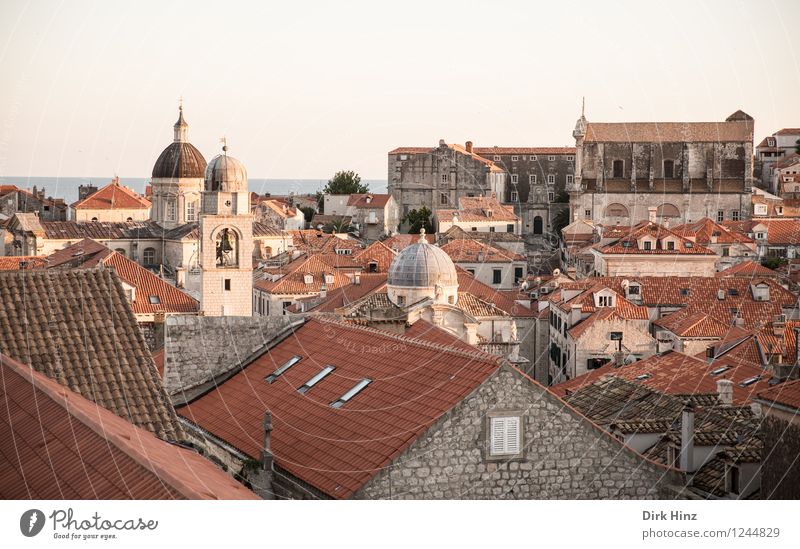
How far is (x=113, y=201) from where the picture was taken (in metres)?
65.5

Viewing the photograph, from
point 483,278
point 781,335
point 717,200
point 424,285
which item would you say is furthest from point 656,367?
point 717,200

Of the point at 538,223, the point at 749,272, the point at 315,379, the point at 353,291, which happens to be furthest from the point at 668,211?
the point at 315,379

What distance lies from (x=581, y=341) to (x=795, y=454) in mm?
18566

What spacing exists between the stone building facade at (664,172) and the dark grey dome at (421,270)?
39.1 meters

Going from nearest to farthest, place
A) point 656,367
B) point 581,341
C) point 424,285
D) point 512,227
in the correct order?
point 656,367 < point 424,285 < point 581,341 < point 512,227

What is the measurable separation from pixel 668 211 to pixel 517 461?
5725 cm

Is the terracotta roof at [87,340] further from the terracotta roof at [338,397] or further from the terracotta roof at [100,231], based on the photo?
the terracotta roof at [100,231]

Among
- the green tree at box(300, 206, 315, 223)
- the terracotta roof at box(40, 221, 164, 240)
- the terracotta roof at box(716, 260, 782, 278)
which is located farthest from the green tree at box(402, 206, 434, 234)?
the terracotta roof at box(716, 260, 782, 278)

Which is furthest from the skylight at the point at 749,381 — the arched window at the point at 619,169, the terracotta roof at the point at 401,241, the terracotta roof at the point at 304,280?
the arched window at the point at 619,169

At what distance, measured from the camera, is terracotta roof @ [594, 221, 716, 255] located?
146 ft

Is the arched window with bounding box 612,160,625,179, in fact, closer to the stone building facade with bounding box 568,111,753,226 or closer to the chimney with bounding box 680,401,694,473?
the stone building facade with bounding box 568,111,753,226

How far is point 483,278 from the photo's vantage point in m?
45.3

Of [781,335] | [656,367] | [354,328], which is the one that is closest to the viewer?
[354,328]

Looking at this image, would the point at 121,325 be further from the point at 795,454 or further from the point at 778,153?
the point at 778,153
